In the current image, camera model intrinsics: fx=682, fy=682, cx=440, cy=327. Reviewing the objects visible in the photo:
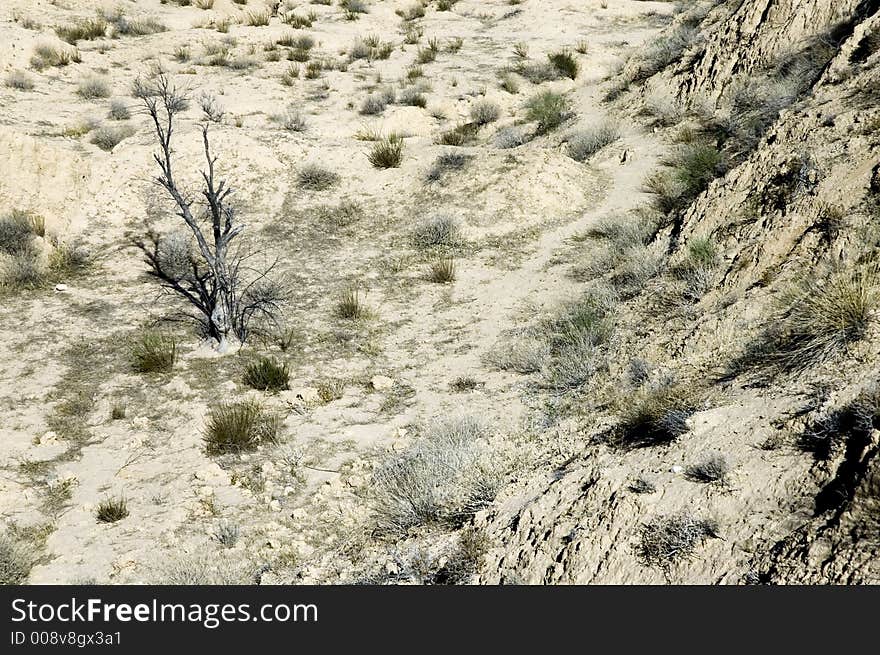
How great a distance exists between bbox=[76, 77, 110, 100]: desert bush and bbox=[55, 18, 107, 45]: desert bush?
322 centimetres

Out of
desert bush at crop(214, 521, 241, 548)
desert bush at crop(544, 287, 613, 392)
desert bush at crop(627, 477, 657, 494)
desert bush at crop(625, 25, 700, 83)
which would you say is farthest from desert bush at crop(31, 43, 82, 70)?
desert bush at crop(627, 477, 657, 494)

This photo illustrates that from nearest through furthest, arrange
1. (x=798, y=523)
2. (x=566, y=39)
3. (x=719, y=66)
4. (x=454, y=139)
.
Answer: (x=798, y=523)
(x=719, y=66)
(x=454, y=139)
(x=566, y=39)

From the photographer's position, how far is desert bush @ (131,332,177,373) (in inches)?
284

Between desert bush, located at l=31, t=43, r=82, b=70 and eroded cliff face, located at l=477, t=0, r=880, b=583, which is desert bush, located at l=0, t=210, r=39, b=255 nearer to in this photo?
desert bush, located at l=31, t=43, r=82, b=70

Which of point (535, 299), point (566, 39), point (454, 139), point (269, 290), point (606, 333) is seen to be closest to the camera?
point (606, 333)

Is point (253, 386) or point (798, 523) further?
point (253, 386)

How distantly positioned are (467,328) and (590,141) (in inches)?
209

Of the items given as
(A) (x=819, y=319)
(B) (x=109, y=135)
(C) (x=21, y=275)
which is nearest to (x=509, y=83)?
(B) (x=109, y=135)

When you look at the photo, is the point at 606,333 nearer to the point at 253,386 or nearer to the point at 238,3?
the point at 253,386

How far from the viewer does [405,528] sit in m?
4.76

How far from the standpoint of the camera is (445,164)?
1084cm

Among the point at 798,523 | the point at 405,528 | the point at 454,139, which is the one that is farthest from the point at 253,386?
the point at 454,139

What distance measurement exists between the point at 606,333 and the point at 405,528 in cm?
284

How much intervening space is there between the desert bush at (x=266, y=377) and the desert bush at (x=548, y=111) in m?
7.89
